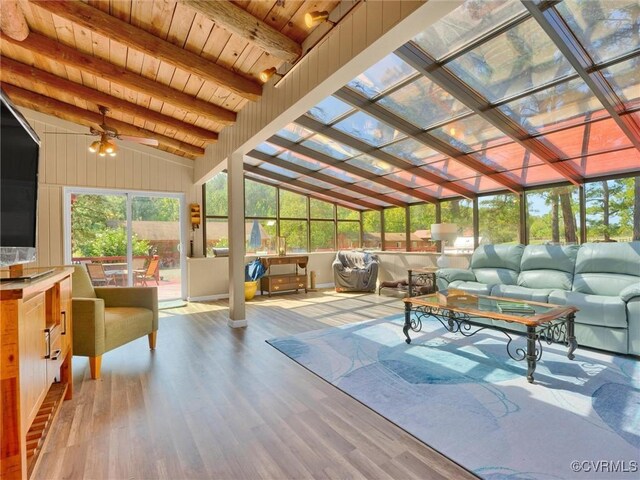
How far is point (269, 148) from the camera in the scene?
5438 millimetres

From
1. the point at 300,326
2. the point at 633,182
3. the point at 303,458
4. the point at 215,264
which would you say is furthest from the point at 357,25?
the point at 215,264

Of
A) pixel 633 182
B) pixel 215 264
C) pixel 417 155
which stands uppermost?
pixel 417 155

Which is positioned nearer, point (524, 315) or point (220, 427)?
point (220, 427)

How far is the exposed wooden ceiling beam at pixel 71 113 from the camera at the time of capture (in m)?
4.37

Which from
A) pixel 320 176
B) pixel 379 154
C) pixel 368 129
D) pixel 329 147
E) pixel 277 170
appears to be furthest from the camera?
pixel 277 170

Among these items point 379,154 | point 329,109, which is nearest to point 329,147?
point 379,154

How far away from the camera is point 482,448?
1.73 m

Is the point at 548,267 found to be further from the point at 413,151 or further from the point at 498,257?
the point at 413,151

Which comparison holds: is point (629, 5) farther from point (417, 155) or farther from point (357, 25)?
point (417, 155)

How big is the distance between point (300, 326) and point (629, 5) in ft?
13.8

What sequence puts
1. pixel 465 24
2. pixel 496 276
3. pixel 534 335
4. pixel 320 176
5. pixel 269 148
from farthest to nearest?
pixel 320 176 < pixel 269 148 < pixel 496 276 < pixel 534 335 < pixel 465 24

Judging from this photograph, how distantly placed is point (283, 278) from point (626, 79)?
19.1 feet

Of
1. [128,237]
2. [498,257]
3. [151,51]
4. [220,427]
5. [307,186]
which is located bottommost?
[220,427]

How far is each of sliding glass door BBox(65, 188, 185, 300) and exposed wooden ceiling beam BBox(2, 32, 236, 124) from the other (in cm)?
271
